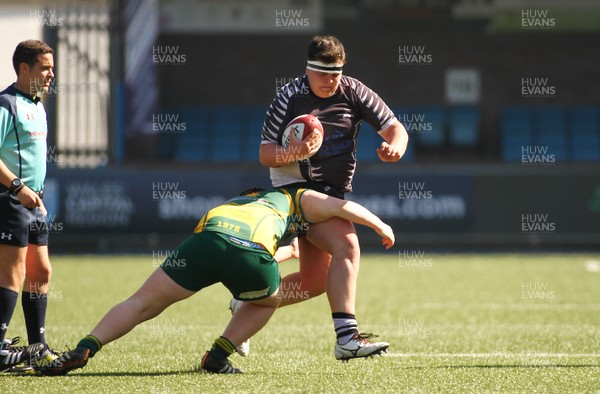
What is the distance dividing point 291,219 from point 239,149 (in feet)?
49.8

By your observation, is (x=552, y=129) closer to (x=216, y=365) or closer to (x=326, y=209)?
(x=326, y=209)

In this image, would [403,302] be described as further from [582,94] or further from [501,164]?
[582,94]

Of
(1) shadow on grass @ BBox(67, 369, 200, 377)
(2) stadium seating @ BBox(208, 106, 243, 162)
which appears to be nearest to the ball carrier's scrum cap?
(1) shadow on grass @ BBox(67, 369, 200, 377)

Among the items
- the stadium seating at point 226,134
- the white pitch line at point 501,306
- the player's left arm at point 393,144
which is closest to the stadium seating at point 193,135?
the stadium seating at point 226,134

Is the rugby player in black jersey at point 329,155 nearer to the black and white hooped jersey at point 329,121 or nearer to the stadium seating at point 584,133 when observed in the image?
the black and white hooped jersey at point 329,121

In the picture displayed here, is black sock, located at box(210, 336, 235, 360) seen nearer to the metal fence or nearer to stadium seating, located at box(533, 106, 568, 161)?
the metal fence

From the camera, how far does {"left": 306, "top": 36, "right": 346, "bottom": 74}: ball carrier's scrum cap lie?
6.13 m

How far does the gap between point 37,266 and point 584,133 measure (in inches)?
652

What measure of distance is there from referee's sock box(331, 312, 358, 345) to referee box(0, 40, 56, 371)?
1.70 metres

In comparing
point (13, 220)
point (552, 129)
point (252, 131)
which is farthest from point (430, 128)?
point (13, 220)

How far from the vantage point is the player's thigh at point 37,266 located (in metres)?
6.32

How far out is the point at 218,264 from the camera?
5664mm

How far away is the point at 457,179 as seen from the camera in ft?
58.4

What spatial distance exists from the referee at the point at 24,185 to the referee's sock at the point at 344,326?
1696 millimetres
